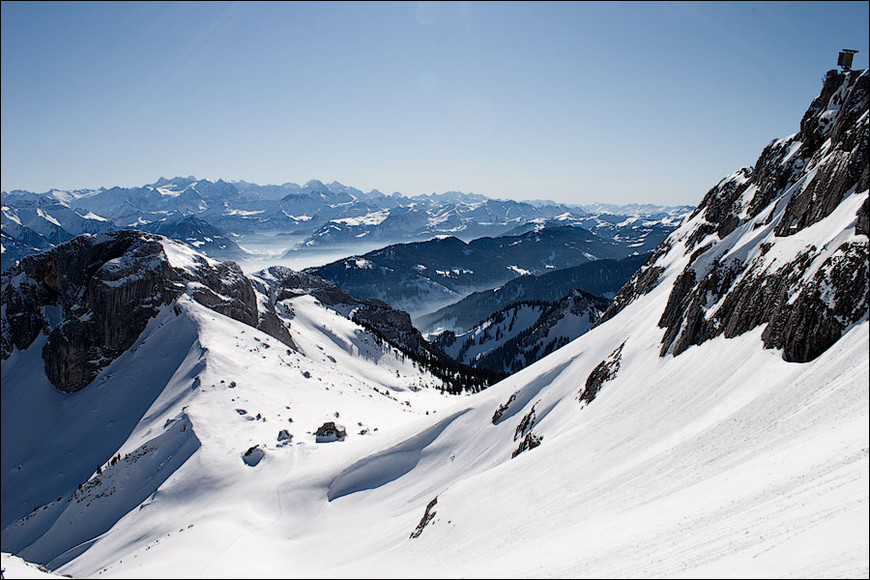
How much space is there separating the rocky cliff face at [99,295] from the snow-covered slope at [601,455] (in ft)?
66.6

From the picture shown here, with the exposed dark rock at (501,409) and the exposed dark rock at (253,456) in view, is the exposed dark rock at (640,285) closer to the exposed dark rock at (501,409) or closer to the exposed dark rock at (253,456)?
the exposed dark rock at (501,409)

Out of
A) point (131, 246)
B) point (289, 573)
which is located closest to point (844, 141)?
point (289, 573)

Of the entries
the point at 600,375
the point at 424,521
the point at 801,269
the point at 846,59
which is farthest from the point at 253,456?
the point at 846,59

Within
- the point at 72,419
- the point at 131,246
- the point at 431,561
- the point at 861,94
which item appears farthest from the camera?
the point at 131,246

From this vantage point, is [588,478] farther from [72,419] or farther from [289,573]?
[72,419]

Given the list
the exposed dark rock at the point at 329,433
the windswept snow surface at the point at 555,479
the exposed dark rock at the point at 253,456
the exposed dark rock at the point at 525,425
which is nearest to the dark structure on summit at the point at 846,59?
the windswept snow surface at the point at 555,479

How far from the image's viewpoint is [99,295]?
94750mm

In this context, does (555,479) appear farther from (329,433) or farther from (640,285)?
(640,285)

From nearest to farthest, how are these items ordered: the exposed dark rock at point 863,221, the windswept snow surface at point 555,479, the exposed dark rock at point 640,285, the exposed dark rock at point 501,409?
1. the windswept snow surface at point 555,479
2. the exposed dark rock at point 863,221
3. the exposed dark rock at point 501,409
4. the exposed dark rock at point 640,285

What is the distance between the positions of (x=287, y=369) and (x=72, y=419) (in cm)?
4045

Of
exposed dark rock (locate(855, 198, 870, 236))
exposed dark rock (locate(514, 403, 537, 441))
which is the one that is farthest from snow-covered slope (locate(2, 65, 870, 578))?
Result: exposed dark rock (locate(514, 403, 537, 441))

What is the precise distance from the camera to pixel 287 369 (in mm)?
86125

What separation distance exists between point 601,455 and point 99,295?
108m

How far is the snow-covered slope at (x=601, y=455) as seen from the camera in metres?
17.8
